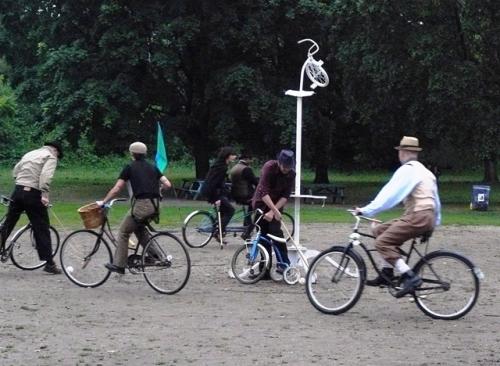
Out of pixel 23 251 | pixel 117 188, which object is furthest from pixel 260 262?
pixel 23 251

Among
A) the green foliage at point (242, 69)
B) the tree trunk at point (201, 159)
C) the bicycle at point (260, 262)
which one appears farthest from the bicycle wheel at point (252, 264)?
the tree trunk at point (201, 159)

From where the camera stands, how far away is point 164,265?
9398 mm

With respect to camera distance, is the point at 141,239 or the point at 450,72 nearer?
the point at 141,239

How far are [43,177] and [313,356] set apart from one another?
530cm

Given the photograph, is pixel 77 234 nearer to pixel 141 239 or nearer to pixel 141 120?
pixel 141 239

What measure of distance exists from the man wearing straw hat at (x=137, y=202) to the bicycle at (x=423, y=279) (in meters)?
2.13

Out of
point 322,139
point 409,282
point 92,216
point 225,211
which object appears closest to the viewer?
point 409,282

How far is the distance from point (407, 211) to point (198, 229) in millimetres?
6495

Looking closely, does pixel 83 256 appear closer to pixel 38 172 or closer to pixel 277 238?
pixel 38 172

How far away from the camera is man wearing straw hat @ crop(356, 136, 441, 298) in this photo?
26.0 feet

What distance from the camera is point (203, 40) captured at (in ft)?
99.2

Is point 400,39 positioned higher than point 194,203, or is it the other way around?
point 400,39

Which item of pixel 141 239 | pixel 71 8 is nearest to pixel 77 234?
pixel 141 239

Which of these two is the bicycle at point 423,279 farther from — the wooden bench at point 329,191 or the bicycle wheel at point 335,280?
the wooden bench at point 329,191
